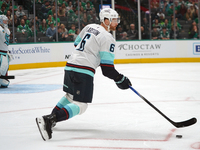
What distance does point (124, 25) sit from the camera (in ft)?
37.0

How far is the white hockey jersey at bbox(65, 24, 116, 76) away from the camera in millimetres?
2654

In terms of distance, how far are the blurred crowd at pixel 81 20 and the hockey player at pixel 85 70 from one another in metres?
7.15

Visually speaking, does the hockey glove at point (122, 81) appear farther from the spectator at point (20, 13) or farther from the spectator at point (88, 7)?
the spectator at point (88, 7)

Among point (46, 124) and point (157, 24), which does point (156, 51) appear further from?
point (46, 124)

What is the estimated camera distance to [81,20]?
1077cm

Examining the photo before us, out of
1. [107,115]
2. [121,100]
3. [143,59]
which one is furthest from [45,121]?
[143,59]

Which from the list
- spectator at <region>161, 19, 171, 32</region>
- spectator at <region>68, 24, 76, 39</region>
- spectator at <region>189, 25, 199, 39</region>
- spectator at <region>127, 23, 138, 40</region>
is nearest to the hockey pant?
spectator at <region>68, 24, 76, 39</region>

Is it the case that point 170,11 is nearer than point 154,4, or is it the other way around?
point 154,4

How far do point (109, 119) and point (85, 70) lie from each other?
90cm

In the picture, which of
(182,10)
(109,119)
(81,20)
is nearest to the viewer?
(109,119)

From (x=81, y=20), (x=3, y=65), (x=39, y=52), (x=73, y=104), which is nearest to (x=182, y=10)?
(x=81, y=20)

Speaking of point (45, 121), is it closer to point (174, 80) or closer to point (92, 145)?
point (92, 145)

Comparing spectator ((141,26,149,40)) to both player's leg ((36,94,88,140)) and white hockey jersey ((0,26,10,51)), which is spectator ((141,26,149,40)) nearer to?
white hockey jersey ((0,26,10,51))

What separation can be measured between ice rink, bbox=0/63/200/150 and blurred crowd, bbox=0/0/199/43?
4290mm
